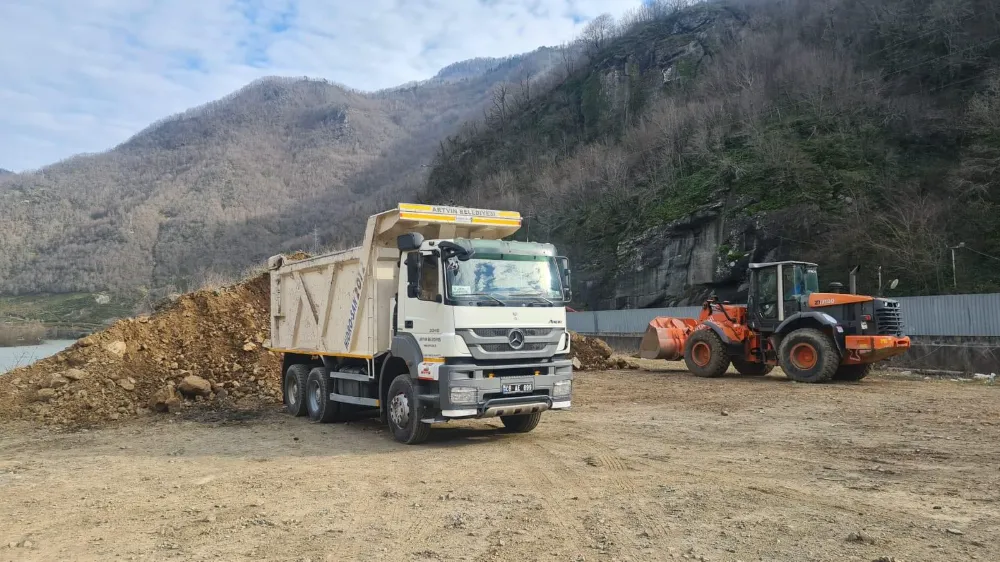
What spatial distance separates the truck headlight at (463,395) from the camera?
8617 mm

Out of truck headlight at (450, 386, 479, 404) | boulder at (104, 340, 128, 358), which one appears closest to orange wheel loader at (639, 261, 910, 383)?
truck headlight at (450, 386, 479, 404)

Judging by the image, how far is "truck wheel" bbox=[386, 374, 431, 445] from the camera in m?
9.21

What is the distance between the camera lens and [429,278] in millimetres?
9070

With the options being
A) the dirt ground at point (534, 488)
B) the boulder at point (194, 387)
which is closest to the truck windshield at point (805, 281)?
the dirt ground at point (534, 488)

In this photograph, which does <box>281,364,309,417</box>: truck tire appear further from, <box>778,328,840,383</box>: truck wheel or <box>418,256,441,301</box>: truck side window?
<box>778,328,840,383</box>: truck wheel

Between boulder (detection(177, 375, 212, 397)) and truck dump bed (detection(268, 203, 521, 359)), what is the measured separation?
3473mm

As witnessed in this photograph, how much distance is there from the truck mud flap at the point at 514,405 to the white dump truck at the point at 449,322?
0.05 ft

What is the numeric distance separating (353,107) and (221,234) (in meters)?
72.9

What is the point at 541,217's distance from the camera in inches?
1876

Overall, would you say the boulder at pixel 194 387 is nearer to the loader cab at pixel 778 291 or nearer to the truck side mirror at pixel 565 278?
the truck side mirror at pixel 565 278

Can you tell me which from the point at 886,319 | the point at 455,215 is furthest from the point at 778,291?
the point at 455,215

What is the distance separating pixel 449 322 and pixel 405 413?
5.40ft

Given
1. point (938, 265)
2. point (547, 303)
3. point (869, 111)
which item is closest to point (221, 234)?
point (869, 111)

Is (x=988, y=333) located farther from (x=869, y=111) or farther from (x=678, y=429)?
(x=869, y=111)
